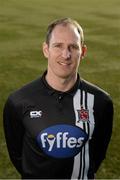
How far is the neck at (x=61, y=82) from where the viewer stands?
285cm

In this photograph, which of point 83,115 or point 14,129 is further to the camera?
point 14,129

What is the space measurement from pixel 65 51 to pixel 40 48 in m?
8.77

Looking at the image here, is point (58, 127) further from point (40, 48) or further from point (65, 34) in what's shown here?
point (40, 48)

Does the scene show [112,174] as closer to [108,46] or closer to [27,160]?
[27,160]

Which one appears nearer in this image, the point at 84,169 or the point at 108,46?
the point at 84,169

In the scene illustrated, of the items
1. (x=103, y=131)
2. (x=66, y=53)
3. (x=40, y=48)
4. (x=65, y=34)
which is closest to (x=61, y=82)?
(x=66, y=53)

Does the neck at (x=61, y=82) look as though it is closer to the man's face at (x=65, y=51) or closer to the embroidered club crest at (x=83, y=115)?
the man's face at (x=65, y=51)

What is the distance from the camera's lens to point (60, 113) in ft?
9.41

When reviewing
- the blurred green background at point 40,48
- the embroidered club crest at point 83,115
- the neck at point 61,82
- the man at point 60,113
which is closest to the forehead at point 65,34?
the man at point 60,113

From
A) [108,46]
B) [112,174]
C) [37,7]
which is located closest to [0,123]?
[112,174]

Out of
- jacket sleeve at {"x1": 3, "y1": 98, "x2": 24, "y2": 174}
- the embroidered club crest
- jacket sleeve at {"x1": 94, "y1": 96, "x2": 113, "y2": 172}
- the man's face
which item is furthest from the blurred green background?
the man's face

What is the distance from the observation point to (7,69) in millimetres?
9273

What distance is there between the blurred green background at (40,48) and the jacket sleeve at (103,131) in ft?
5.87

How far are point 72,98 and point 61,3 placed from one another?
18045 mm
